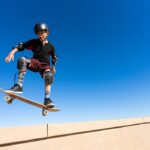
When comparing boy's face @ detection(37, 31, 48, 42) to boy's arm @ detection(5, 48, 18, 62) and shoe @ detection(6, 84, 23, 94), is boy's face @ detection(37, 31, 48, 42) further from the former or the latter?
shoe @ detection(6, 84, 23, 94)

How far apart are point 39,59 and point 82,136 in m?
2.00

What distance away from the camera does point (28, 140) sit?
15.1ft

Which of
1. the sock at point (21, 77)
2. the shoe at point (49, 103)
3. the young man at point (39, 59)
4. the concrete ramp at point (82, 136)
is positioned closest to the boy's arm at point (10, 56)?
the young man at point (39, 59)

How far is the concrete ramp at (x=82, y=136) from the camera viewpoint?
171 inches

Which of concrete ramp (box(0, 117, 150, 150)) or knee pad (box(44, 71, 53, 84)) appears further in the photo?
knee pad (box(44, 71, 53, 84))

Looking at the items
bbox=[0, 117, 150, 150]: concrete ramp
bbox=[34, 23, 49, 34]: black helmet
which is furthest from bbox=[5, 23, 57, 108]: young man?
bbox=[0, 117, 150, 150]: concrete ramp

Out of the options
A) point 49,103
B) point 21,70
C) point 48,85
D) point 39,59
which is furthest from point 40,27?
point 49,103

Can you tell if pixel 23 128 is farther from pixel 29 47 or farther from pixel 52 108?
pixel 29 47

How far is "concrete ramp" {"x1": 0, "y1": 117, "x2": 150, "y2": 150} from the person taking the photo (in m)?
4.33

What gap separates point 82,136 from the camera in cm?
646

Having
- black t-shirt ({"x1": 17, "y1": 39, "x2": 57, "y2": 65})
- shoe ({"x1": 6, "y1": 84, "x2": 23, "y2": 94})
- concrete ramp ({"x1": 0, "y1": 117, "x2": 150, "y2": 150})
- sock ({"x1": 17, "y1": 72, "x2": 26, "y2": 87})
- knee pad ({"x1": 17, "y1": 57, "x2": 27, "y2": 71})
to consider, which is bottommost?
concrete ramp ({"x1": 0, "y1": 117, "x2": 150, "y2": 150})

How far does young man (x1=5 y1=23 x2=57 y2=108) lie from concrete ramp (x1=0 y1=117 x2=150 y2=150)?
816mm

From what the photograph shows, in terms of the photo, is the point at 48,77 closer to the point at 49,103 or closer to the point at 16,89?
the point at 49,103

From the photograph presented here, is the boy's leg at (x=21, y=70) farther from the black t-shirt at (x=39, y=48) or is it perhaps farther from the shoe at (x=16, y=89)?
the black t-shirt at (x=39, y=48)
